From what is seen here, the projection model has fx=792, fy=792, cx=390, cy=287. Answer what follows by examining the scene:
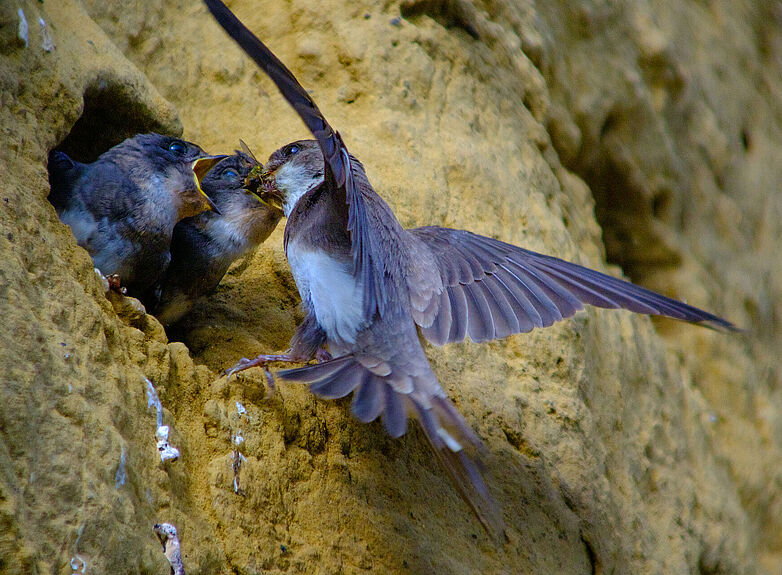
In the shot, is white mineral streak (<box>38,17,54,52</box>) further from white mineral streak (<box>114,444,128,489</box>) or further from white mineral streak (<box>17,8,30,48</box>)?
white mineral streak (<box>114,444,128,489</box>)

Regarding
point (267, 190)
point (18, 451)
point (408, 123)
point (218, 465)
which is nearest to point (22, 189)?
point (18, 451)

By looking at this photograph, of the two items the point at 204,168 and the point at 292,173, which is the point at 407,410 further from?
the point at 204,168

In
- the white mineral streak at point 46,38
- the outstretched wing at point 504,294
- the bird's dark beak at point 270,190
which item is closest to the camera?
the white mineral streak at point 46,38

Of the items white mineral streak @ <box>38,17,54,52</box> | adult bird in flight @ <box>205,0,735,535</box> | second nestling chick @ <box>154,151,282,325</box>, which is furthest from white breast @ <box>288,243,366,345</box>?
white mineral streak @ <box>38,17,54,52</box>

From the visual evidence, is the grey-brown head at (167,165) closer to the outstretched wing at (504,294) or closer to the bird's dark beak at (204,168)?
the bird's dark beak at (204,168)

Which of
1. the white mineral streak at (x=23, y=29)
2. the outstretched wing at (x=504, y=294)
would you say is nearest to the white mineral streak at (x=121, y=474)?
the outstretched wing at (x=504, y=294)

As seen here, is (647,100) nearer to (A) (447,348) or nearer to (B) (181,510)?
(A) (447,348)
